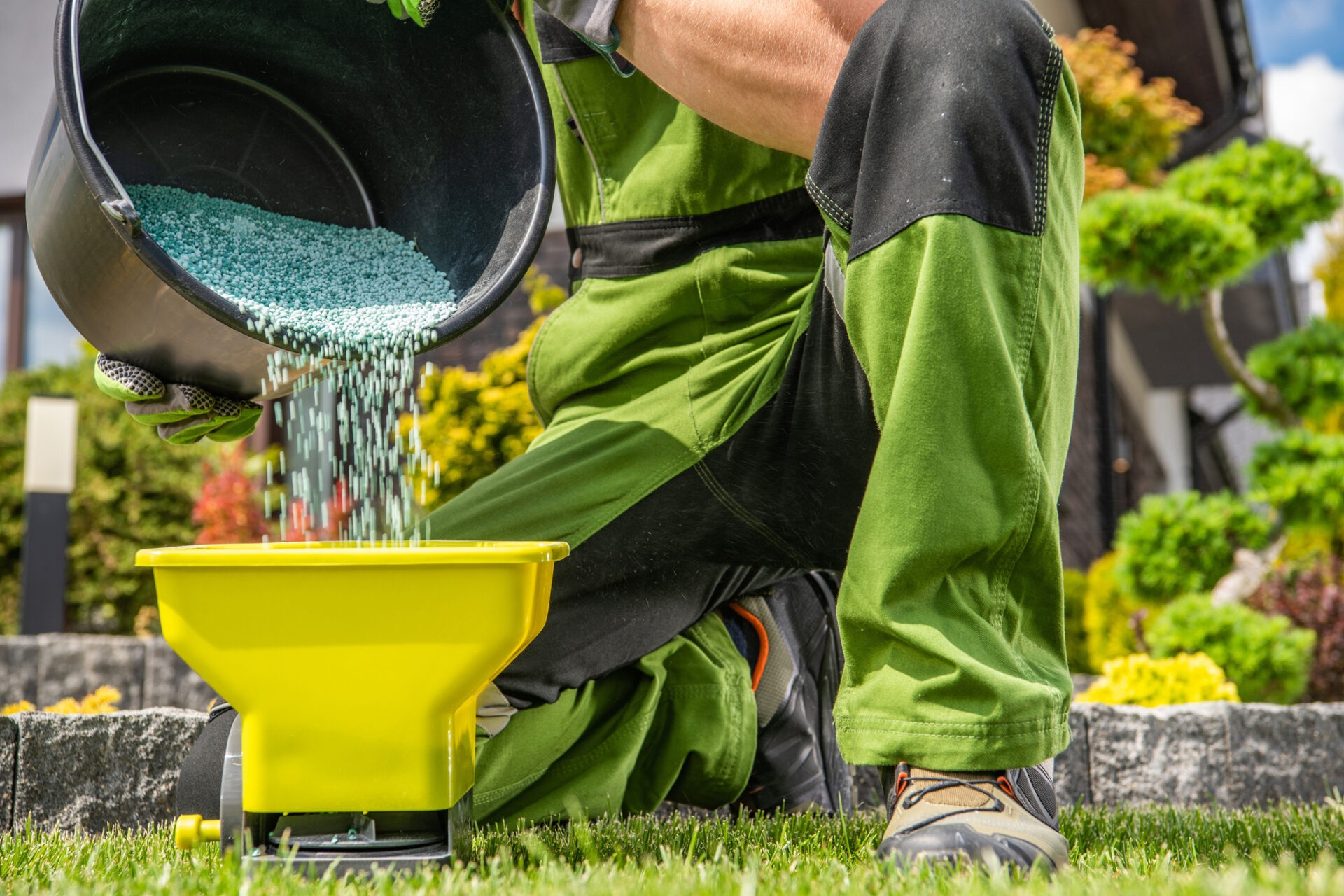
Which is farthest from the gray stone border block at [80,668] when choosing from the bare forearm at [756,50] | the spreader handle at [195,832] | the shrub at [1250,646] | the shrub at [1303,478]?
the shrub at [1303,478]

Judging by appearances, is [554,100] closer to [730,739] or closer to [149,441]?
[730,739]

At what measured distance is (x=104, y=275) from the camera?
1457mm

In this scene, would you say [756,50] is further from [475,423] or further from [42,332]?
[42,332]

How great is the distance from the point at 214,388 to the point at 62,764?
2.41ft

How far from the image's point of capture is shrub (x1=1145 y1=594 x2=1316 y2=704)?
3.58m

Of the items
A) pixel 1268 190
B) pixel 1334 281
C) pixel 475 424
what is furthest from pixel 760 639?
pixel 1334 281

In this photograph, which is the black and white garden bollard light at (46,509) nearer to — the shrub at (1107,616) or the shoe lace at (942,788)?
the shrub at (1107,616)

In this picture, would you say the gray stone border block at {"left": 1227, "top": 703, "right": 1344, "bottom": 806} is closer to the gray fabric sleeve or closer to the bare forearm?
the bare forearm

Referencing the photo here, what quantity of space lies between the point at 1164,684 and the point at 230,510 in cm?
382

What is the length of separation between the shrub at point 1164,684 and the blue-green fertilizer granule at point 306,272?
6.54ft

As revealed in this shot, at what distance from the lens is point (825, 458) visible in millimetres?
1675

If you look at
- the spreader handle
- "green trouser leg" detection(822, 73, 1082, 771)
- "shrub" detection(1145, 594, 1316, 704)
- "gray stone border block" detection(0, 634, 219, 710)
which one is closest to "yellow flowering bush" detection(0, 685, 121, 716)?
"gray stone border block" detection(0, 634, 219, 710)

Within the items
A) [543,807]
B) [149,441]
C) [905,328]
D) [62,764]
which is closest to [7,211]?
[149,441]

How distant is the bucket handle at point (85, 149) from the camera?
1363 mm
